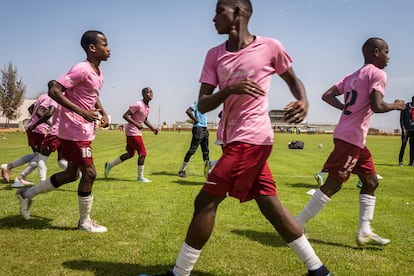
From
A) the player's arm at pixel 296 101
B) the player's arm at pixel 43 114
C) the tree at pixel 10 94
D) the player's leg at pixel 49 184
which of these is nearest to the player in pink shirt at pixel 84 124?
the player's leg at pixel 49 184

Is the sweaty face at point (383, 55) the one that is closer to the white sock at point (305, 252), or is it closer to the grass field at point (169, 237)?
the grass field at point (169, 237)

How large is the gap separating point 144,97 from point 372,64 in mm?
6715

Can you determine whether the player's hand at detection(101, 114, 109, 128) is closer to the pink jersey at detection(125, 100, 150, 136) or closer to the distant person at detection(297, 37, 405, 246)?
the distant person at detection(297, 37, 405, 246)

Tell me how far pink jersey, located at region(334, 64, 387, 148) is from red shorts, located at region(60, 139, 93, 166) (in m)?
3.21

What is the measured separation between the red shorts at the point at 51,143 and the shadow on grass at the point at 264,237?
5181 mm

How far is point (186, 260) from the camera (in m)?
3.06

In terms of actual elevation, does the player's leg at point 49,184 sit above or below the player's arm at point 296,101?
below

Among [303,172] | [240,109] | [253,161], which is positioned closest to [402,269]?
[253,161]

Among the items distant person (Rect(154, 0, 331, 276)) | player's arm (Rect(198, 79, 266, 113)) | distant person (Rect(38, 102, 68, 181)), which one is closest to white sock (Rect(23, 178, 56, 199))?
distant person (Rect(154, 0, 331, 276))

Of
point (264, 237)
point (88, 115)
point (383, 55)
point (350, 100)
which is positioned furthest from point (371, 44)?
point (88, 115)

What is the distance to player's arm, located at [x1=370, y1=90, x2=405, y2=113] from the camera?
4367 mm

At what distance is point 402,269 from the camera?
381 cm

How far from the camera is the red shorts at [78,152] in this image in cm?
495

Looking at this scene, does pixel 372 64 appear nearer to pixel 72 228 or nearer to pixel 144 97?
pixel 72 228
